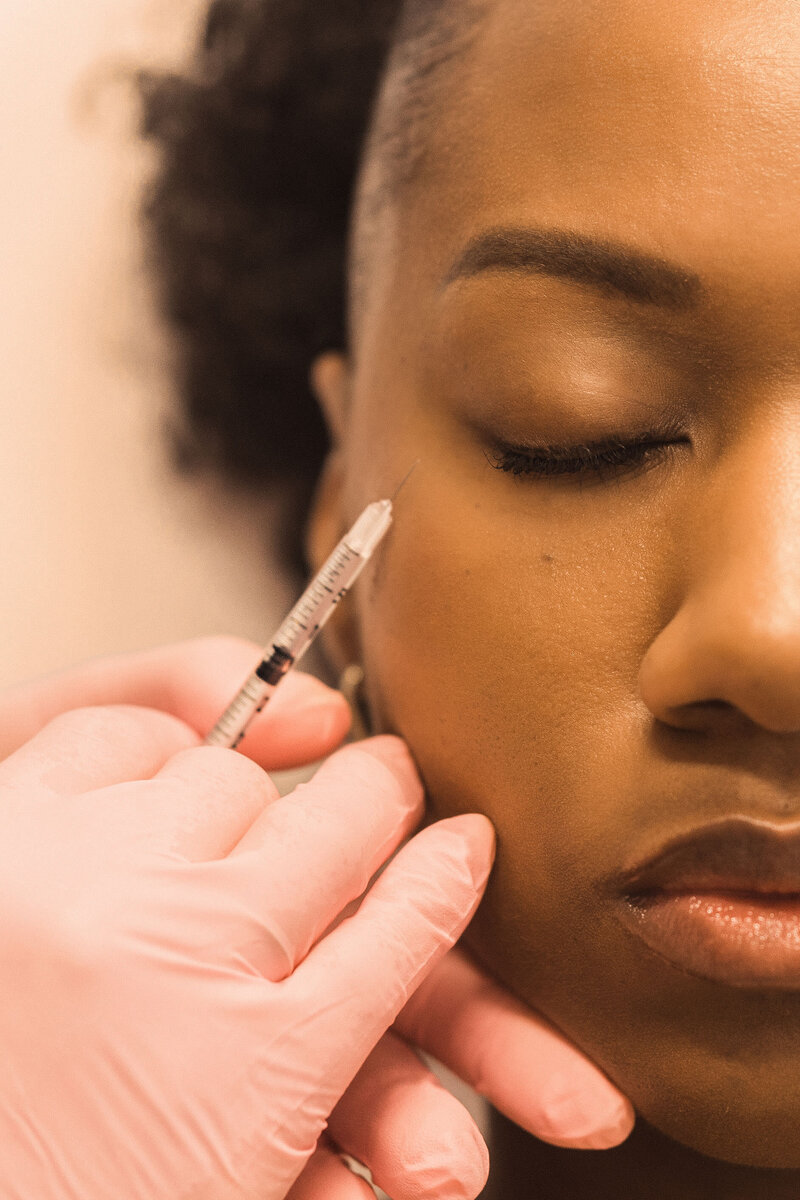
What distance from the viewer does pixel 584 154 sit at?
0.81 m

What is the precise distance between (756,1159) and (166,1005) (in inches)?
17.0

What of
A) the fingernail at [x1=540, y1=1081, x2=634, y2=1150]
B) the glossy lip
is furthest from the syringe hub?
the fingernail at [x1=540, y1=1081, x2=634, y2=1150]

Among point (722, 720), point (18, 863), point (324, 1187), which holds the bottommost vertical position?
point (324, 1187)

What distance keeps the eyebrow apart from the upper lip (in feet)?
1.19

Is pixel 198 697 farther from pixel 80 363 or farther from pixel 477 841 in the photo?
pixel 80 363

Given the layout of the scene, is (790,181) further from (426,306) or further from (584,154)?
(426,306)

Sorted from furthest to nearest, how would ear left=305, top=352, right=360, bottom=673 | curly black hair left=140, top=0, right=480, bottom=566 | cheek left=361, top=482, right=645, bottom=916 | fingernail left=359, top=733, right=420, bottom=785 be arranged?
curly black hair left=140, top=0, right=480, bottom=566
ear left=305, top=352, right=360, bottom=673
fingernail left=359, top=733, right=420, bottom=785
cheek left=361, top=482, right=645, bottom=916

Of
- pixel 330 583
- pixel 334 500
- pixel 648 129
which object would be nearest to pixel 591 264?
pixel 648 129

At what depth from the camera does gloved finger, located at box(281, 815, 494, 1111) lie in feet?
2.29

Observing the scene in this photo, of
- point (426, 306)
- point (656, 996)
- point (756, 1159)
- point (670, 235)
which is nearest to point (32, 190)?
point (426, 306)

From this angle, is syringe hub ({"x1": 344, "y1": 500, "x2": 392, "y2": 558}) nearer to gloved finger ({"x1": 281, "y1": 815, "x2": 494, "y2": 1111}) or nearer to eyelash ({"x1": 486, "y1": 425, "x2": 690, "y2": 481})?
eyelash ({"x1": 486, "y1": 425, "x2": 690, "y2": 481})

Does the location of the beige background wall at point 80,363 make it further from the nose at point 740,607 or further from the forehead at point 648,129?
the nose at point 740,607

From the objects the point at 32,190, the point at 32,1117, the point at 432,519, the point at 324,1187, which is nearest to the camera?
the point at 32,1117

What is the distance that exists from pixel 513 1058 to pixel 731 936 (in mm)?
234
